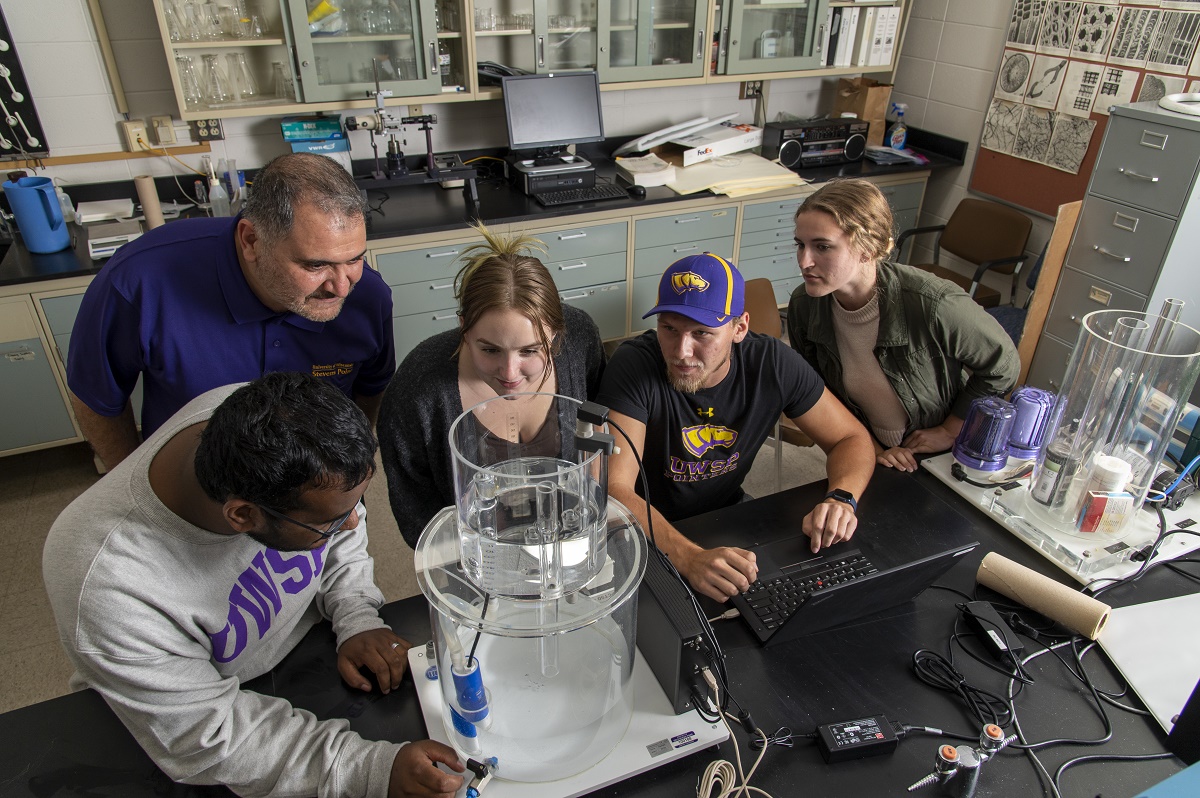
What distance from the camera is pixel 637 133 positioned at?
411 centimetres

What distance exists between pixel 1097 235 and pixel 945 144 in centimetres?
126

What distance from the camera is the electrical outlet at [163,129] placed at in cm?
314

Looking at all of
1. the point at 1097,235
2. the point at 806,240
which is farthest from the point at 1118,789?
the point at 1097,235

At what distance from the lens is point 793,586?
4.47ft

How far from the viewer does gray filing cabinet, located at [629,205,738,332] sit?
363cm

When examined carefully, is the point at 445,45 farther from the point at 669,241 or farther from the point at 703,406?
the point at 703,406

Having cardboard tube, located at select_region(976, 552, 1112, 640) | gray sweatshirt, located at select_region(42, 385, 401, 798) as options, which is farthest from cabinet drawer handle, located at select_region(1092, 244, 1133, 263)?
gray sweatshirt, located at select_region(42, 385, 401, 798)

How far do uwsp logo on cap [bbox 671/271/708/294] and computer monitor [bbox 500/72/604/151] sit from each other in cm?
217

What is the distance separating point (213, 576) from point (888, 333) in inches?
A: 62.4

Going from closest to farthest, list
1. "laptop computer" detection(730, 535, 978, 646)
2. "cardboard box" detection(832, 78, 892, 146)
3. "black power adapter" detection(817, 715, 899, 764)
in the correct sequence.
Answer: "black power adapter" detection(817, 715, 899, 764)
"laptop computer" detection(730, 535, 978, 646)
"cardboard box" detection(832, 78, 892, 146)

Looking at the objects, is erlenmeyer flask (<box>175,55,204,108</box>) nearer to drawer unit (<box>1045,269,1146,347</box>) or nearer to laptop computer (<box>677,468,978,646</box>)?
laptop computer (<box>677,468,978,646</box>)

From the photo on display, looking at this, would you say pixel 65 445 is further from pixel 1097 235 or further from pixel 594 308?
pixel 1097 235

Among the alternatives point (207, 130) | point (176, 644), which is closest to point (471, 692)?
point (176, 644)

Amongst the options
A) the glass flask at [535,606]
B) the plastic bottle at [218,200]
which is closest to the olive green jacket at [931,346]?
the glass flask at [535,606]
